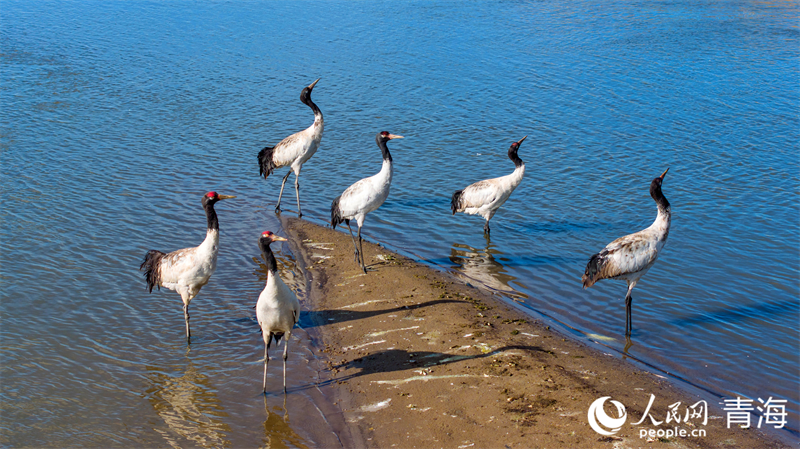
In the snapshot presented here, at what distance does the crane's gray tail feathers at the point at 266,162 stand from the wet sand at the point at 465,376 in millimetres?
4870

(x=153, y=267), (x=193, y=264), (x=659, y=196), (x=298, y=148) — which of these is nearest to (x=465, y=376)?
(x=193, y=264)

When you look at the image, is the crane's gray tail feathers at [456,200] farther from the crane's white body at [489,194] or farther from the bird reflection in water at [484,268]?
the bird reflection in water at [484,268]

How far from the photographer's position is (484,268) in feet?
37.6

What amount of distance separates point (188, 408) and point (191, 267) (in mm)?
1876

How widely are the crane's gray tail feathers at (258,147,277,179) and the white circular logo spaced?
960 cm

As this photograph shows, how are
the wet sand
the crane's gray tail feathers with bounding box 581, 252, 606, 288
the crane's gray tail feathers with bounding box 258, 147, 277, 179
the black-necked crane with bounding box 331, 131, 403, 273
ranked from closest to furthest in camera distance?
the wet sand < the crane's gray tail feathers with bounding box 581, 252, 606, 288 < the black-necked crane with bounding box 331, 131, 403, 273 < the crane's gray tail feathers with bounding box 258, 147, 277, 179

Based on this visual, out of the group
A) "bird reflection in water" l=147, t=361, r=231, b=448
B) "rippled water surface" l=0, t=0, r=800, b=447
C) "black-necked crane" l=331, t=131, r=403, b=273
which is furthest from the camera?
"black-necked crane" l=331, t=131, r=403, b=273

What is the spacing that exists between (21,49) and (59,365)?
67.5 feet

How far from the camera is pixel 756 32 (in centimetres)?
2688

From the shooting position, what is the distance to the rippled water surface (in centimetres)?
819

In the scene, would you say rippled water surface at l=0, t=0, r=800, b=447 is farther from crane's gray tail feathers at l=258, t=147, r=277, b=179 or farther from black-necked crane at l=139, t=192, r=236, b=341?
black-necked crane at l=139, t=192, r=236, b=341

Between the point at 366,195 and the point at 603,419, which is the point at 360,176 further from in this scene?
the point at 603,419

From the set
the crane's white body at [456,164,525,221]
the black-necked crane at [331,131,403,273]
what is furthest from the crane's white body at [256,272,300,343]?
the crane's white body at [456,164,525,221]

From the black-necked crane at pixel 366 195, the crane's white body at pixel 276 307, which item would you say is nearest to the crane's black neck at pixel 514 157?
the black-necked crane at pixel 366 195
